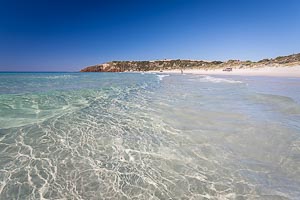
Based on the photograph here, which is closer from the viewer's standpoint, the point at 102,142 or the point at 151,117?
the point at 102,142

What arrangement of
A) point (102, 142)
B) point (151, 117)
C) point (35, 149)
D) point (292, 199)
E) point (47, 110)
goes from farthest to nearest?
point (47, 110) < point (151, 117) < point (102, 142) < point (35, 149) < point (292, 199)

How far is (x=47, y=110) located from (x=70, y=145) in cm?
488

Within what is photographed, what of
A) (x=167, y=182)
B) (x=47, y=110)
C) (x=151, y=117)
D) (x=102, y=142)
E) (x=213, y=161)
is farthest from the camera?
(x=47, y=110)

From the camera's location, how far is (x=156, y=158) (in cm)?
425

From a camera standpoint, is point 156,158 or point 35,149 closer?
point 156,158

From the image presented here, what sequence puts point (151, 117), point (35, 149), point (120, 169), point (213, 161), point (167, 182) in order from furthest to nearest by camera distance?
1. point (151, 117)
2. point (35, 149)
3. point (213, 161)
4. point (120, 169)
5. point (167, 182)

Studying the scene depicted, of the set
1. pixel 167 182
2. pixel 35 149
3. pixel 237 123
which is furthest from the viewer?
pixel 237 123

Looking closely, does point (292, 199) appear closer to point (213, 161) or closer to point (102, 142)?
point (213, 161)

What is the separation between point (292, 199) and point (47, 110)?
31.1 feet

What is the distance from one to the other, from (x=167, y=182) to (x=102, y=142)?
2.46 m

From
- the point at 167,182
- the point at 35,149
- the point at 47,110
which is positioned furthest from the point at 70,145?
the point at 47,110

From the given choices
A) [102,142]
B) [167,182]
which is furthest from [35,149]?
[167,182]

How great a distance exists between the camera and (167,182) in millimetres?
3361

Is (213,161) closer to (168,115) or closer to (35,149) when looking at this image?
(168,115)
